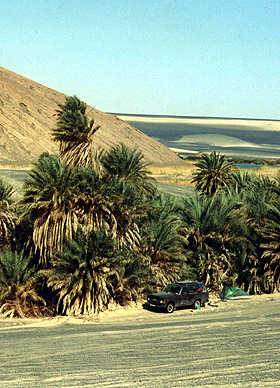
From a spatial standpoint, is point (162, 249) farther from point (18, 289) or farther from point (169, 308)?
point (18, 289)

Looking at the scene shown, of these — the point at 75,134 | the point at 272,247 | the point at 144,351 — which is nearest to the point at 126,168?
the point at 75,134

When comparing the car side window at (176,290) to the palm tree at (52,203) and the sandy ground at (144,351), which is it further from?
the palm tree at (52,203)

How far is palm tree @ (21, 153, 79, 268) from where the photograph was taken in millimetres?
21672

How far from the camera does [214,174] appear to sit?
39219 millimetres

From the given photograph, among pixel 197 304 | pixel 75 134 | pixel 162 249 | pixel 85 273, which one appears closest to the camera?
pixel 85 273

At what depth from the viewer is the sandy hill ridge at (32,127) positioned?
77500 millimetres

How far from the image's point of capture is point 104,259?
72.8 ft

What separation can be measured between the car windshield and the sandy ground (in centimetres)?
150

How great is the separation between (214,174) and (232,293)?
14802 mm

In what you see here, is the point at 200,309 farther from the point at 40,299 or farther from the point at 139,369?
the point at 139,369

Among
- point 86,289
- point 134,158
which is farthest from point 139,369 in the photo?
point 134,158

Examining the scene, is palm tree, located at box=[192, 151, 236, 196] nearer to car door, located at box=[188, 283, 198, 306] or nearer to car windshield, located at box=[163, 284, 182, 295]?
car door, located at box=[188, 283, 198, 306]

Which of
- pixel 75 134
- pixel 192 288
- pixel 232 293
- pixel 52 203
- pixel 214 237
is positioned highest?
pixel 75 134

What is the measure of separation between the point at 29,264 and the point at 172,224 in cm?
727
